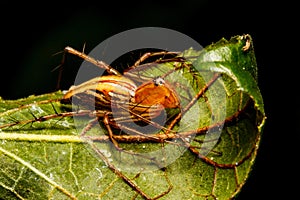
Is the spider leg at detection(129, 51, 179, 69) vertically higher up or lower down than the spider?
higher up

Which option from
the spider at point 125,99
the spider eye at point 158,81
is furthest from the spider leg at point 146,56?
the spider eye at point 158,81

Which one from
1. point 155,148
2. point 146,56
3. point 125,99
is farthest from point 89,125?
point 146,56

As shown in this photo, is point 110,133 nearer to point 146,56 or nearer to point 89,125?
point 89,125

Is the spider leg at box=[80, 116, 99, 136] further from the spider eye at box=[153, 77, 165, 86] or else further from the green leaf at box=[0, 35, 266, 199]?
the spider eye at box=[153, 77, 165, 86]

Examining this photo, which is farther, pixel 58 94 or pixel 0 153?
pixel 58 94

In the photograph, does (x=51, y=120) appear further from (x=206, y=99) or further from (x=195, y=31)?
(x=195, y=31)

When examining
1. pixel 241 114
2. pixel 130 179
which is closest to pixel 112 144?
pixel 130 179

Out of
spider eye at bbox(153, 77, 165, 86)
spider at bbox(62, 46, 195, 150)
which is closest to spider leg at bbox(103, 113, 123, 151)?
spider at bbox(62, 46, 195, 150)

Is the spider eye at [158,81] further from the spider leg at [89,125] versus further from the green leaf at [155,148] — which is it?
the spider leg at [89,125]

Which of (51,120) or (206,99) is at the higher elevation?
(206,99)
